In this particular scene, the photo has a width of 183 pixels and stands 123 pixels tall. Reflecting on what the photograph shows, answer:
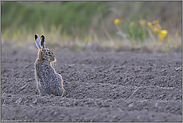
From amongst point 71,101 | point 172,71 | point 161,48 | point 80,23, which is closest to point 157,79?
→ point 172,71

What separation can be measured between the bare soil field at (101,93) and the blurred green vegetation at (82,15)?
7.76 meters

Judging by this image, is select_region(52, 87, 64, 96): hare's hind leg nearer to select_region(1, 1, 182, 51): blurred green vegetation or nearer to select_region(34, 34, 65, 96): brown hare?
select_region(34, 34, 65, 96): brown hare

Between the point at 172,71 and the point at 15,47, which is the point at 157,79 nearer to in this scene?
the point at 172,71

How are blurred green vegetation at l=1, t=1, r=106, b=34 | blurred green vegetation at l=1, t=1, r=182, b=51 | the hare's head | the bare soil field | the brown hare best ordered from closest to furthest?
the bare soil field
the brown hare
the hare's head
blurred green vegetation at l=1, t=1, r=182, b=51
blurred green vegetation at l=1, t=1, r=106, b=34

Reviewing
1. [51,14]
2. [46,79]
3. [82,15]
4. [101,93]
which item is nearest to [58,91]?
[46,79]

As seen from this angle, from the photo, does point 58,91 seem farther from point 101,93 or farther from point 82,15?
point 82,15

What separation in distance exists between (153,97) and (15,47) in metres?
7.18

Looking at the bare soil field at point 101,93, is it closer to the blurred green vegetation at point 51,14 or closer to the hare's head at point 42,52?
the hare's head at point 42,52

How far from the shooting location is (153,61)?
6.02 m

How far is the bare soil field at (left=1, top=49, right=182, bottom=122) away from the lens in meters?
3.43

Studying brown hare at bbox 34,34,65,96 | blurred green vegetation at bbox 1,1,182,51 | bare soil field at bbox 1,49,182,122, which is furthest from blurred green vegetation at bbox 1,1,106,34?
brown hare at bbox 34,34,65,96

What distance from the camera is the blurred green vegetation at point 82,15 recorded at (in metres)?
14.0

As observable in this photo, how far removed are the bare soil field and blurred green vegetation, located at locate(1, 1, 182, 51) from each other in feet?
25.4

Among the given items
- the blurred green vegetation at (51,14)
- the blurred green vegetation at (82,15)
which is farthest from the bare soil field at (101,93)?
the blurred green vegetation at (51,14)
